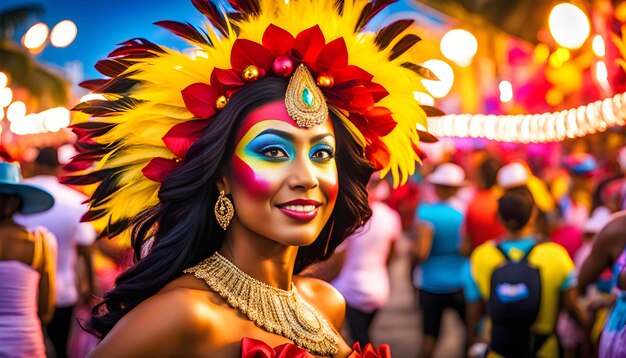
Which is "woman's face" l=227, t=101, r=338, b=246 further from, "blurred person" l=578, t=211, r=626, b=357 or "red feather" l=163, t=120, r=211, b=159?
"blurred person" l=578, t=211, r=626, b=357

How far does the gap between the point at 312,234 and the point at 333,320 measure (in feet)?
2.00

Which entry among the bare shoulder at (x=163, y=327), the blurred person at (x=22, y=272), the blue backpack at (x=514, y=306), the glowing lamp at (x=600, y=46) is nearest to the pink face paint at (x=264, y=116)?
the bare shoulder at (x=163, y=327)

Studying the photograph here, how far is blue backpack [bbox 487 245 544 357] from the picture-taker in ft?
17.4

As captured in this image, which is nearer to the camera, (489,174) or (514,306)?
(514,306)

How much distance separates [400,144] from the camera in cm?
321

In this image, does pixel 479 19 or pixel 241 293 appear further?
pixel 479 19

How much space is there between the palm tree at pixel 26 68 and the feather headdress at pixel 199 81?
28.2m

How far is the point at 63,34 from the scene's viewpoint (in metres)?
13.3

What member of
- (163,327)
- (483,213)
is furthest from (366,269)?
(163,327)

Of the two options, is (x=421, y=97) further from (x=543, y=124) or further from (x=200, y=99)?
(x=543, y=124)

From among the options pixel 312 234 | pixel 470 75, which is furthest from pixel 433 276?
pixel 470 75

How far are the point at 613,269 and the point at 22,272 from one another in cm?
341

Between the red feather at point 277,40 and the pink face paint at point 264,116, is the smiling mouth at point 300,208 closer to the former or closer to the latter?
the pink face paint at point 264,116

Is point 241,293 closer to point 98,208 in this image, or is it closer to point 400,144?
point 98,208
